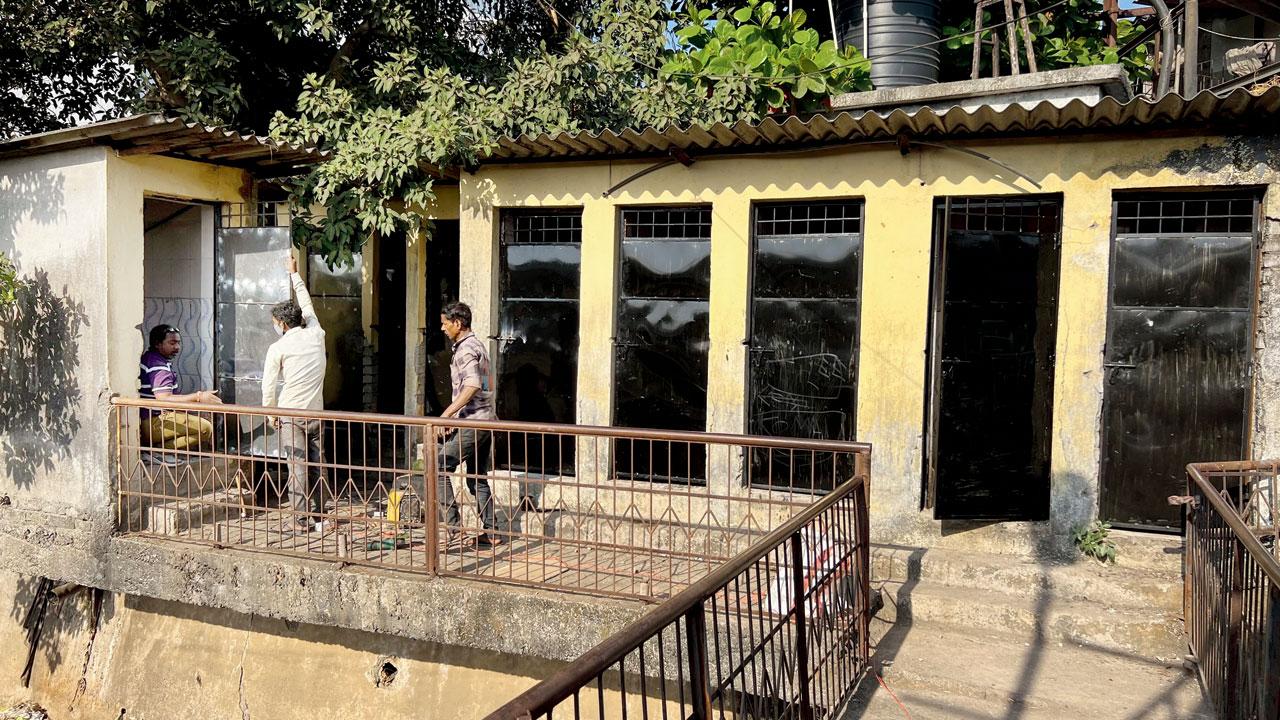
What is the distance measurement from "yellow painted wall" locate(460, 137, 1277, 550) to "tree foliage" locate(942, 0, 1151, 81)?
15.4 ft

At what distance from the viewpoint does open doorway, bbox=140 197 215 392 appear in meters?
7.94

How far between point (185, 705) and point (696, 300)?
4750mm

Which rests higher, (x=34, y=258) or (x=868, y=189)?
(x=868, y=189)

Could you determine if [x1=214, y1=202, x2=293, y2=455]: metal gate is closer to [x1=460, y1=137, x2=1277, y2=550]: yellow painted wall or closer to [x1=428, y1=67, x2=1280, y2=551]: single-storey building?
[x1=460, y1=137, x2=1277, y2=550]: yellow painted wall

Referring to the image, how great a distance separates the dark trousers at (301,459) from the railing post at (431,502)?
2.69 feet

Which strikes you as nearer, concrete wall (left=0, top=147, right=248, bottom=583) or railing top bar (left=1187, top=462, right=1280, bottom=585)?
railing top bar (left=1187, top=462, right=1280, bottom=585)

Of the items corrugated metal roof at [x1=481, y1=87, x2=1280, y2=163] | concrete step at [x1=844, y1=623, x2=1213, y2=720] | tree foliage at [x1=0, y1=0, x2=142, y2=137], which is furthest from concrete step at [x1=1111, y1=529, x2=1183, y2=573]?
tree foliage at [x1=0, y1=0, x2=142, y2=137]

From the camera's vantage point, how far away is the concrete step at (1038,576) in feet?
18.8

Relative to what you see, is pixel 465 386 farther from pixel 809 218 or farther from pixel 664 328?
pixel 809 218

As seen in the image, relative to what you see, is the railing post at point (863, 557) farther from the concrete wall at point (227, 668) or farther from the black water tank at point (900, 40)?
the black water tank at point (900, 40)

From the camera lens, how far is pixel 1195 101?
5391 millimetres

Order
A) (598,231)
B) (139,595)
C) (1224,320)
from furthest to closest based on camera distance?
(598,231) → (139,595) → (1224,320)

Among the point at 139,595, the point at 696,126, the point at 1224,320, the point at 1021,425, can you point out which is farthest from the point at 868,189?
the point at 139,595

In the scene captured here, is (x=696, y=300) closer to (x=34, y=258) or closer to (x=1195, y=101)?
(x=1195, y=101)
